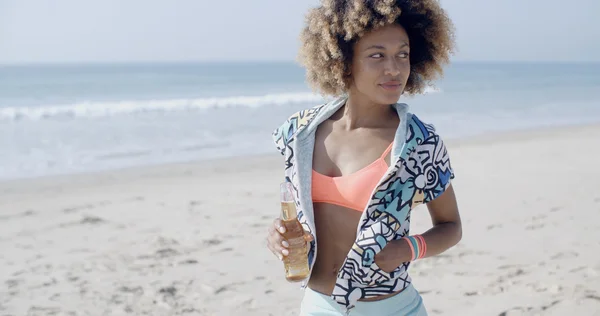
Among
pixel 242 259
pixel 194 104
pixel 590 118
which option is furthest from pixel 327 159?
pixel 194 104

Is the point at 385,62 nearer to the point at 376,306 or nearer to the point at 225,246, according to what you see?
the point at 376,306

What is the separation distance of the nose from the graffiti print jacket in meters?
0.14

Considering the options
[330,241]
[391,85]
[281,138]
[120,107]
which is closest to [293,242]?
[330,241]

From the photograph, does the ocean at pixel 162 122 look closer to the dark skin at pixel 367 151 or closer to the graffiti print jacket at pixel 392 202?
the dark skin at pixel 367 151

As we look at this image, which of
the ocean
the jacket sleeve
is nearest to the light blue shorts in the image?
the jacket sleeve

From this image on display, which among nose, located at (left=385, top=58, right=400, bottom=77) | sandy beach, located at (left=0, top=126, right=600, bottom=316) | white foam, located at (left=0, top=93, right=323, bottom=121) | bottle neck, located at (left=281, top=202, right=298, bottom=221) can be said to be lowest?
white foam, located at (left=0, top=93, right=323, bottom=121)

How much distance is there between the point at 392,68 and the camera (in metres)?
2.14

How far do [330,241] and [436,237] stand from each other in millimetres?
364

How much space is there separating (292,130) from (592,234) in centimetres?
472

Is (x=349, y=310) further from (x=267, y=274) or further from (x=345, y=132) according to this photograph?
(x=267, y=274)

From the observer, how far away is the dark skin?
216 cm

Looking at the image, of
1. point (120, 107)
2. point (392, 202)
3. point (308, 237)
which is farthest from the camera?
point (120, 107)

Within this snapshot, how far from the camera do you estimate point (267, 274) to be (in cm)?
530

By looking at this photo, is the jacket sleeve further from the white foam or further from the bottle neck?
the white foam
